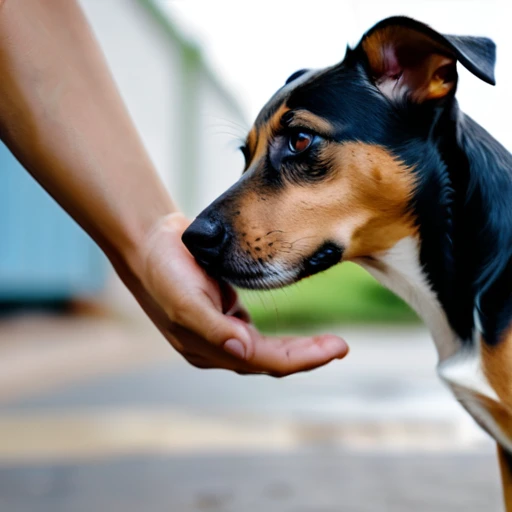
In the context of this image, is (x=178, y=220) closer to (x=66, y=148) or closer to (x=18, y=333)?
(x=66, y=148)

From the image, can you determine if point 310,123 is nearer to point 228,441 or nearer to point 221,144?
Answer: point 221,144

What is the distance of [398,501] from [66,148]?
2.52 meters

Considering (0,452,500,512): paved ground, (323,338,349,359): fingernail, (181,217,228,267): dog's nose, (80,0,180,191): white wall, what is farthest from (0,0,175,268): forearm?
(80,0,180,191): white wall

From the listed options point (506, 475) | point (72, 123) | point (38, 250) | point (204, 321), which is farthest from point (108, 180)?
point (38, 250)

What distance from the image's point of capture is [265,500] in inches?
134

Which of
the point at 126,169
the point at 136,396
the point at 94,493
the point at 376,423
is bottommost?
the point at 136,396

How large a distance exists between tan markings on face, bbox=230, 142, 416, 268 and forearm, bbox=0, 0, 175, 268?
19 cm

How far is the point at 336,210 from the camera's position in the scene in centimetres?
141

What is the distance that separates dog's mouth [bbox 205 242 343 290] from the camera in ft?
4.42

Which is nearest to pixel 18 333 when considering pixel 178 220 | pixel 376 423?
pixel 376 423

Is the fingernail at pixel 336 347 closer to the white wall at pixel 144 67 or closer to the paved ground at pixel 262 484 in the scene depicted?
the paved ground at pixel 262 484

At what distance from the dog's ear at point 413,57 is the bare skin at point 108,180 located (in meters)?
0.44

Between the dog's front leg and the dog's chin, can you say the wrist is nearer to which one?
the dog's chin

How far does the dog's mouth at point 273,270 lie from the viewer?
135 centimetres
